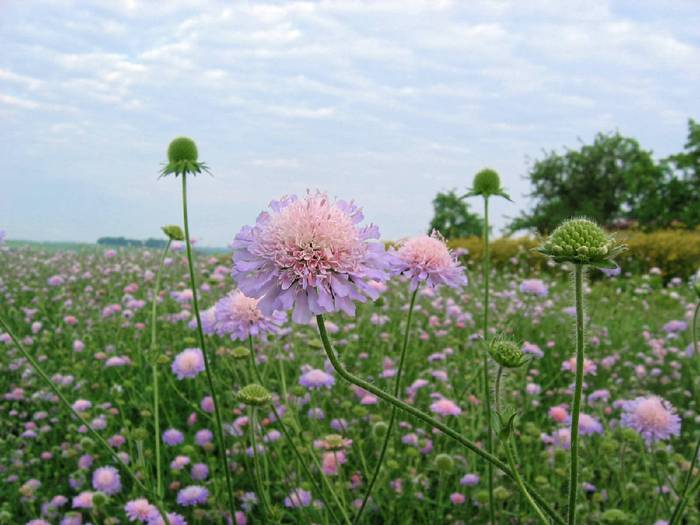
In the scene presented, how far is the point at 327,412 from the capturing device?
3.86m

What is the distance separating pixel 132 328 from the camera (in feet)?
18.3

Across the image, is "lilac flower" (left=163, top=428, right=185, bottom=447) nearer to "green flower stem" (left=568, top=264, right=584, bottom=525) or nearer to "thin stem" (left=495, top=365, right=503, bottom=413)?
"thin stem" (left=495, top=365, right=503, bottom=413)

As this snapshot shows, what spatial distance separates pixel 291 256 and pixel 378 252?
0.19 meters

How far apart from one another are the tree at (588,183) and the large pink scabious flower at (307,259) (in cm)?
3212

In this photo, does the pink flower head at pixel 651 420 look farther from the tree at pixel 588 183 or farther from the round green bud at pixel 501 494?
the tree at pixel 588 183

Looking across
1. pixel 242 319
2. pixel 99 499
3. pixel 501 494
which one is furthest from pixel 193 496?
pixel 501 494

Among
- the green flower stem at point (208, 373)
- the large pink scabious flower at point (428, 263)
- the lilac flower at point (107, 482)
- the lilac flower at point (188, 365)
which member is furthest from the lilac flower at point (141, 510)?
the large pink scabious flower at point (428, 263)

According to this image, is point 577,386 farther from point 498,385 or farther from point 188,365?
point 188,365

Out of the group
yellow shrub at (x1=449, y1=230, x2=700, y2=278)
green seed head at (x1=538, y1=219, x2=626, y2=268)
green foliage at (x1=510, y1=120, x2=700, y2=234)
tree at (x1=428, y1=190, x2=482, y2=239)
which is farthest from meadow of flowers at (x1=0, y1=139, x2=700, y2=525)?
tree at (x1=428, y1=190, x2=482, y2=239)

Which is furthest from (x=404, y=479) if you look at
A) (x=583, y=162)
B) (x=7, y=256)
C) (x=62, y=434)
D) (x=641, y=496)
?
(x=583, y=162)

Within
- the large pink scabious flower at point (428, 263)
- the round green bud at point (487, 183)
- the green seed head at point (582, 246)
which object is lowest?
the large pink scabious flower at point (428, 263)

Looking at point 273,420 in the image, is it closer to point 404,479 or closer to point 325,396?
point 325,396

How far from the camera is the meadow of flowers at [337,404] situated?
1248 mm

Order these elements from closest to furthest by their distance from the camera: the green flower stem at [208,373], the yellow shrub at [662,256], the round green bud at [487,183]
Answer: the green flower stem at [208,373], the round green bud at [487,183], the yellow shrub at [662,256]
